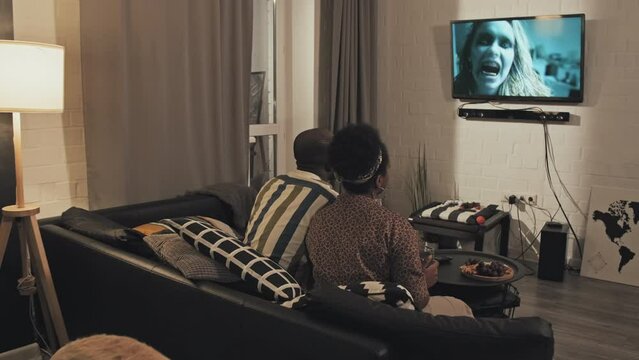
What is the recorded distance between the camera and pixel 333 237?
2.05 meters

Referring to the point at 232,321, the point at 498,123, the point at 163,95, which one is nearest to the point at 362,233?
the point at 232,321

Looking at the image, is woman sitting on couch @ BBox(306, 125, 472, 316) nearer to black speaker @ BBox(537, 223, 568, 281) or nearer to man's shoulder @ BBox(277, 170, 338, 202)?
man's shoulder @ BBox(277, 170, 338, 202)

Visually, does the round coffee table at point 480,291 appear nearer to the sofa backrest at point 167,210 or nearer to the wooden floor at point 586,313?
the wooden floor at point 586,313

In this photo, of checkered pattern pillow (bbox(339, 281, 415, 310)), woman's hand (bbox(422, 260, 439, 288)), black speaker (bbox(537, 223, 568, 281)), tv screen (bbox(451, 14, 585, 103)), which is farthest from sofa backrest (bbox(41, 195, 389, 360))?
tv screen (bbox(451, 14, 585, 103))

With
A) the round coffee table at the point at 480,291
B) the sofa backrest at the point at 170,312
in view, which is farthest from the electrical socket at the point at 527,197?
the sofa backrest at the point at 170,312

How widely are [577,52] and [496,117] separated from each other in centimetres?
76

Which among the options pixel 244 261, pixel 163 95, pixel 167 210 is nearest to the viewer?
pixel 244 261

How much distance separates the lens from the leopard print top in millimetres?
1987

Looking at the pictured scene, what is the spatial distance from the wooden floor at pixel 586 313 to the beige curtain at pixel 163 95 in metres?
2.08

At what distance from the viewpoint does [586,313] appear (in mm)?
3568

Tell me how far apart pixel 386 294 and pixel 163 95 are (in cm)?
204

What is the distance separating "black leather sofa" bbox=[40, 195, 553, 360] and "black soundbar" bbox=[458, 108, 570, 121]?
3.17 metres

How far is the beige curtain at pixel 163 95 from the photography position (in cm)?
302

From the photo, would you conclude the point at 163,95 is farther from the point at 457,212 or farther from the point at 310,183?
the point at 457,212
